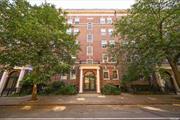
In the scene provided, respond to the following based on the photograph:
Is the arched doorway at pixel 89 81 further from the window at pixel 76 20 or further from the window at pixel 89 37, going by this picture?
the window at pixel 76 20

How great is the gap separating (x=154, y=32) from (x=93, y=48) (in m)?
17.4

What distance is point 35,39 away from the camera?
658 inches

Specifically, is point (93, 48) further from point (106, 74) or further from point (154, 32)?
point (154, 32)

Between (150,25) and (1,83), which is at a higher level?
(150,25)

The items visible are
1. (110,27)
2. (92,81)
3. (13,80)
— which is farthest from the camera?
(110,27)

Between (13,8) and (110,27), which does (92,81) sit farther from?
(13,8)

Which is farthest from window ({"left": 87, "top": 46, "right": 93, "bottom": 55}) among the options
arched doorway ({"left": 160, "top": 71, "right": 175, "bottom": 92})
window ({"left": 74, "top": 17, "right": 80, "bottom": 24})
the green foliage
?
arched doorway ({"left": 160, "top": 71, "right": 175, "bottom": 92})

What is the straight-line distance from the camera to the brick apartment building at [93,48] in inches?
1178

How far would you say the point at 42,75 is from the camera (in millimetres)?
17109

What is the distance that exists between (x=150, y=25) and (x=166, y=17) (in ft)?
4.64

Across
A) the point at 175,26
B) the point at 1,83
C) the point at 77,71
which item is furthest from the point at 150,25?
the point at 1,83

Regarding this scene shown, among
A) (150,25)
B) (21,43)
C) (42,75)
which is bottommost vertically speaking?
(42,75)

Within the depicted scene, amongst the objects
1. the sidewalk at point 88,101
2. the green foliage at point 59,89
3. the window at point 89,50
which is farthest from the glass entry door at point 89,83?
the sidewalk at point 88,101

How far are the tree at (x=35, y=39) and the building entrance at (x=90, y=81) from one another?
12.4 metres
